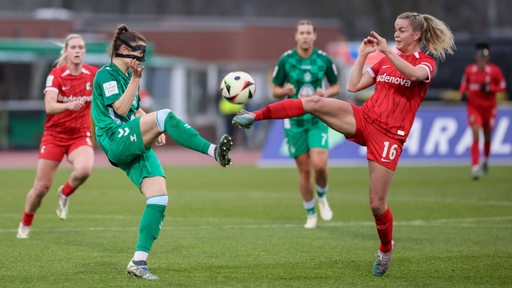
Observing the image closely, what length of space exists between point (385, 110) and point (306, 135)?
4037mm

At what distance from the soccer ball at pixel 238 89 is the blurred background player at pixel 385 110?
1.60 ft

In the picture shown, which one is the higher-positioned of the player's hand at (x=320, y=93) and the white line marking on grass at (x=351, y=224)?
the player's hand at (x=320, y=93)

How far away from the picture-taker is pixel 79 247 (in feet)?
36.3

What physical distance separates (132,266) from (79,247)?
239 centimetres

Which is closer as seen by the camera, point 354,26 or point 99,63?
point 99,63

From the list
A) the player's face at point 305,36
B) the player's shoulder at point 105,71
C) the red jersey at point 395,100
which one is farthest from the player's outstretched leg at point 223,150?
the player's face at point 305,36

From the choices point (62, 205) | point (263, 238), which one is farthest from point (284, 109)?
point (62, 205)

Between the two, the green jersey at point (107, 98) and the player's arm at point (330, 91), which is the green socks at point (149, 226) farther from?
the player's arm at point (330, 91)

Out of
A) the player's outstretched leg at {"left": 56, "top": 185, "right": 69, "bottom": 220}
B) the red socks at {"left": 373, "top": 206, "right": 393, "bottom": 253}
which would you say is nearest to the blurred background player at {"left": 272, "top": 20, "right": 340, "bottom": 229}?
the player's outstretched leg at {"left": 56, "top": 185, "right": 69, "bottom": 220}

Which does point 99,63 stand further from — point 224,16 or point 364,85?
point 364,85

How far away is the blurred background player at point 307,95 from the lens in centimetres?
1309

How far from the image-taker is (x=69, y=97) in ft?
A: 39.8

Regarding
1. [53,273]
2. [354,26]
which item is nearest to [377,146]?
[53,273]

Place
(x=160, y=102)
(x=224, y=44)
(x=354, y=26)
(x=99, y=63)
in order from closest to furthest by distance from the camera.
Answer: (x=99, y=63)
(x=160, y=102)
(x=224, y=44)
(x=354, y=26)
